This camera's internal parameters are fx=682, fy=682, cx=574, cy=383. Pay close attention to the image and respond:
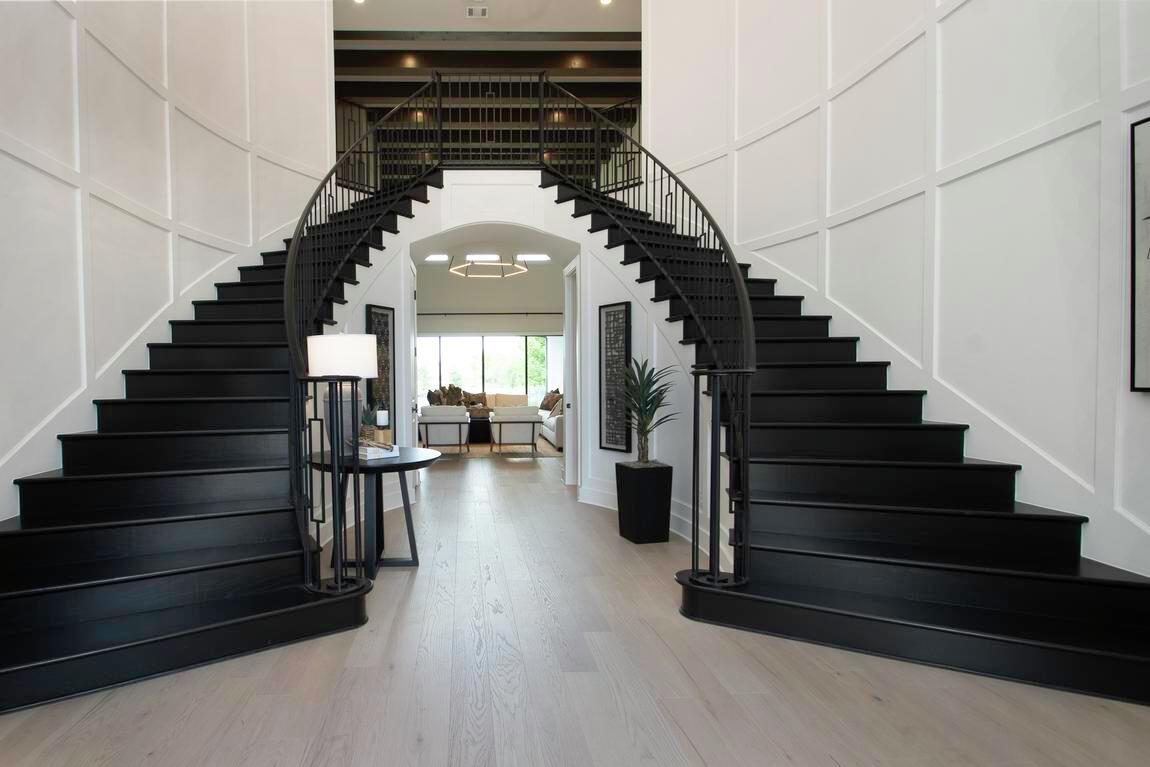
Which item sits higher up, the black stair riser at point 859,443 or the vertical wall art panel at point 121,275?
the vertical wall art panel at point 121,275

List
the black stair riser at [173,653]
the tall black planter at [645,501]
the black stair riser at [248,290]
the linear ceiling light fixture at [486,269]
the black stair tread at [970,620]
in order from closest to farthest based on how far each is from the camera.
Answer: the black stair riser at [173,653], the black stair tread at [970,620], the tall black planter at [645,501], the black stair riser at [248,290], the linear ceiling light fixture at [486,269]

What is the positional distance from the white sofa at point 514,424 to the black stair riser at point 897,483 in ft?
23.7

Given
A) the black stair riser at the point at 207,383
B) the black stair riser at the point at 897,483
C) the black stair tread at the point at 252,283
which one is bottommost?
the black stair riser at the point at 897,483

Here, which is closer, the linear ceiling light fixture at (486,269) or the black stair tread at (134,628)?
the black stair tread at (134,628)

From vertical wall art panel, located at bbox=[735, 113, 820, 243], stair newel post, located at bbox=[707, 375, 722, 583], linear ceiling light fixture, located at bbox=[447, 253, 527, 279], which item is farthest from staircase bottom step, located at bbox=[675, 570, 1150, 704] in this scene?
linear ceiling light fixture, located at bbox=[447, 253, 527, 279]

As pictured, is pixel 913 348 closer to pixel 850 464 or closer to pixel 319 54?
pixel 850 464

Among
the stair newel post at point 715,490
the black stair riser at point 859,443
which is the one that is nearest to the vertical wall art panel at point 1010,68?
the black stair riser at point 859,443

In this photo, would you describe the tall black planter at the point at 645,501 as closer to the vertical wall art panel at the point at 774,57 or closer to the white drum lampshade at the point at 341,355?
the white drum lampshade at the point at 341,355

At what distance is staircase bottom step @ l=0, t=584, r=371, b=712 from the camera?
2449 millimetres

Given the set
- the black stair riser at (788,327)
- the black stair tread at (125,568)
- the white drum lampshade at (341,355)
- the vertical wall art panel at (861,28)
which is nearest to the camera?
the black stair tread at (125,568)

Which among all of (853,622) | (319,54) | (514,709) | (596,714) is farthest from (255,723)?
(319,54)

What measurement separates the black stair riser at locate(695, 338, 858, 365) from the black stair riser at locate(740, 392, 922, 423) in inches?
22.2

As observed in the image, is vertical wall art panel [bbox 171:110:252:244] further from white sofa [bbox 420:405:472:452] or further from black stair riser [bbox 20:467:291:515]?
white sofa [bbox 420:405:472:452]

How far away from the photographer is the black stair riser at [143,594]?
2.66 metres
